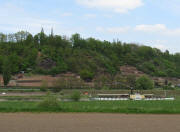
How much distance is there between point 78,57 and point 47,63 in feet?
50.2

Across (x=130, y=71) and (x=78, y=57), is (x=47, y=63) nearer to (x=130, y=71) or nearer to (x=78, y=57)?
(x=78, y=57)

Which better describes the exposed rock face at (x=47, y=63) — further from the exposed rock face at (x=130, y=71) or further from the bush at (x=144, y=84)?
the bush at (x=144, y=84)

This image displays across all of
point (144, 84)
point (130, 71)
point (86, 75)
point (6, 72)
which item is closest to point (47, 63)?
point (86, 75)

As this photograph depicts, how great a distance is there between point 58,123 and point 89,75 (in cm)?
Answer: 7563

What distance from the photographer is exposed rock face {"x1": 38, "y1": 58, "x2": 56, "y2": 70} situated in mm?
95137

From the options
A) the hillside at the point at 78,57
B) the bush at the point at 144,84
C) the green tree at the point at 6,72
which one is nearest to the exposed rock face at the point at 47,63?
the hillside at the point at 78,57

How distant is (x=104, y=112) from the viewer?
58.3 feet

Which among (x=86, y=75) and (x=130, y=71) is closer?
(x=86, y=75)

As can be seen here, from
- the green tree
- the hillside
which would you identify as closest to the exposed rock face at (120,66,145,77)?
the hillside

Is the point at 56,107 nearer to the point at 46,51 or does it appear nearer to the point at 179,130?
the point at 179,130

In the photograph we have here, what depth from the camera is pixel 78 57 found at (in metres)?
103

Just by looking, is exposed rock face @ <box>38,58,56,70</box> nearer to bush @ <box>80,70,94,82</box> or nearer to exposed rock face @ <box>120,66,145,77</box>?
bush @ <box>80,70,94,82</box>

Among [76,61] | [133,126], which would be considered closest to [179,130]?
[133,126]

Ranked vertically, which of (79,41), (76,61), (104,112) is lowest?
(104,112)
